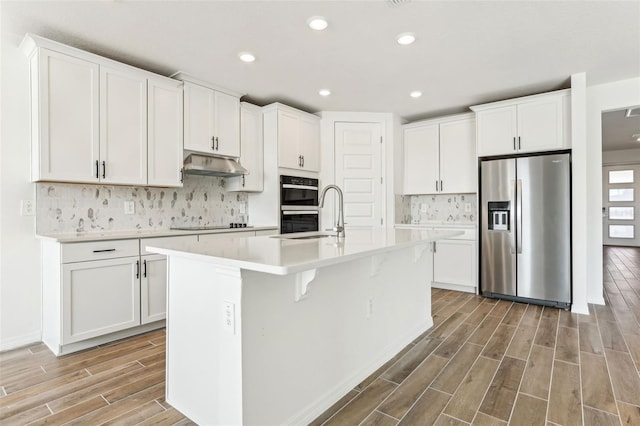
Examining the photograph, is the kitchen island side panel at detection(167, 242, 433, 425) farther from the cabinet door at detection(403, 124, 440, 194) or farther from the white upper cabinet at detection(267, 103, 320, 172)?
the cabinet door at detection(403, 124, 440, 194)

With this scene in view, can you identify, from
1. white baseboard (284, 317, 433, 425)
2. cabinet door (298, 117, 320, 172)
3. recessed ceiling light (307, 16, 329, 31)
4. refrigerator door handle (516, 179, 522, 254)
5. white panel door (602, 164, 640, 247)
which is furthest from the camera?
white panel door (602, 164, 640, 247)

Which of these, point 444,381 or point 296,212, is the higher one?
point 296,212

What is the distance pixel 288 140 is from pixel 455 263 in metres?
2.69

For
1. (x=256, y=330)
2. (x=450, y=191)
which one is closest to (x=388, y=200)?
(x=450, y=191)

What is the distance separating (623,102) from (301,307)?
164 inches

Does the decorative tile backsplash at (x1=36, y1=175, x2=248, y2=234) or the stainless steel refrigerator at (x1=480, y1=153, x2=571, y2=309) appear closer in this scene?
the decorative tile backsplash at (x1=36, y1=175, x2=248, y2=234)

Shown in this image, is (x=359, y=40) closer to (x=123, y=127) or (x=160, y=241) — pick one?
(x=123, y=127)

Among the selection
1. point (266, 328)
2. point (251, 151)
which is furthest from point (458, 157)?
point (266, 328)

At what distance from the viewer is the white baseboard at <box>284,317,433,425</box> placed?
1.72 m

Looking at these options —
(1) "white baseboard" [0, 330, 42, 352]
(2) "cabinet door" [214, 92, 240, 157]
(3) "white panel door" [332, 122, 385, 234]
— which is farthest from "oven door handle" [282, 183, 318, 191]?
(1) "white baseboard" [0, 330, 42, 352]

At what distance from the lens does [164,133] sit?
3254 millimetres

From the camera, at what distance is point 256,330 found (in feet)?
4.92

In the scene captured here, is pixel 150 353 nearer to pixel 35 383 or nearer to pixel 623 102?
pixel 35 383

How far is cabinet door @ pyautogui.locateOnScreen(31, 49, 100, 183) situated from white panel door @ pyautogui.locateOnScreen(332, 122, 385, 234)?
9.51 ft
